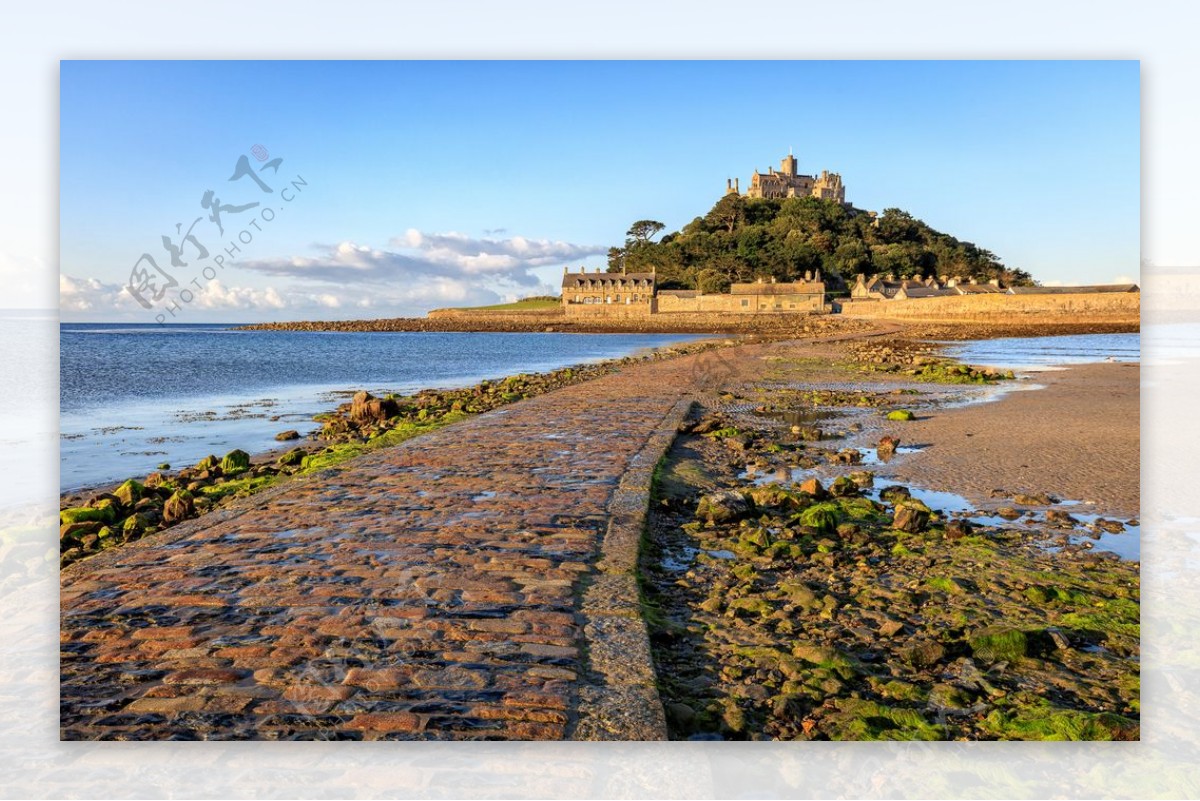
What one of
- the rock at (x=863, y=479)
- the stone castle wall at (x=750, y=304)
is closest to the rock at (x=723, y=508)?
the rock at (x=863, y=479)

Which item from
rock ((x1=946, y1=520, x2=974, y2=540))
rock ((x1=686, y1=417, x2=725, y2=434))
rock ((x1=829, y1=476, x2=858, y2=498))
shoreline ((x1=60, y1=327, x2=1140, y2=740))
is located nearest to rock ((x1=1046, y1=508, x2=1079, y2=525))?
shoreline ((x1=60, y1=327, x2=1140, y2=740))

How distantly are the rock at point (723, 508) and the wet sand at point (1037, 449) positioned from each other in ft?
9.48

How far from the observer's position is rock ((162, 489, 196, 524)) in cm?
815

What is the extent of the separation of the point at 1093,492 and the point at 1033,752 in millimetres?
5688

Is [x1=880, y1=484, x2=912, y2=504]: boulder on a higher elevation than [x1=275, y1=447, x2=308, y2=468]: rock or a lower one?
lower

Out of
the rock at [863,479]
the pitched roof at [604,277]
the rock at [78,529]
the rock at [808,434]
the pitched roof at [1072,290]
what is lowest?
the rock at [78,529]

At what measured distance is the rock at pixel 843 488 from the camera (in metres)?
8.70

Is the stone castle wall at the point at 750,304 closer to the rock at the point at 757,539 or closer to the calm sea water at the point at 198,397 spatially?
the calm sea water at the point at 198,397

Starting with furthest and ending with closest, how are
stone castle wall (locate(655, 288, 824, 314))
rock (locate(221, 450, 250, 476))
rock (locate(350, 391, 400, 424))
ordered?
stone castle wall (locate(655, 288, 824, 314)) → rock (locate(350, 391, 400, 424)) → rock (locate(221, 450, 250, 476))

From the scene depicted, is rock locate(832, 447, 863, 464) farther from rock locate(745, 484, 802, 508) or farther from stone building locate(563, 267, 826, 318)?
stone building locate(563, 267, 826, 318)

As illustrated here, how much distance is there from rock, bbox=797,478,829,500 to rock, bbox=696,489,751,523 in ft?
3.26

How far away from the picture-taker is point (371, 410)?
16.4 metres

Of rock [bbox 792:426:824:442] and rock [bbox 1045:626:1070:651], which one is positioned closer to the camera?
rock [bbox 1045:626:1070:651]

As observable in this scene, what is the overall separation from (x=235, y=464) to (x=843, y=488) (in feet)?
25.8
